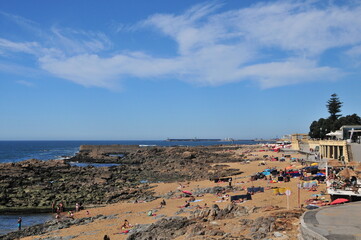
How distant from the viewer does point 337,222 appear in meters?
11.7

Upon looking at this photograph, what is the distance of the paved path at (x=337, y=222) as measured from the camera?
33.3ft

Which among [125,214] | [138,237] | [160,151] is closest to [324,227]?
[138,237]

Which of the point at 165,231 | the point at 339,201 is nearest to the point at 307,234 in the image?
the point at 165,231

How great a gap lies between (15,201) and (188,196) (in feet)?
54.7

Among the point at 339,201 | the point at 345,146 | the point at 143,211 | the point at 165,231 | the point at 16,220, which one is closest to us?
the point at 165,231

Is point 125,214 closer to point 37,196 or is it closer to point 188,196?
point 188,196

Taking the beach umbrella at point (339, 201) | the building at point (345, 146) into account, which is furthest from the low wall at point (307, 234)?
the building at point (345, 146)

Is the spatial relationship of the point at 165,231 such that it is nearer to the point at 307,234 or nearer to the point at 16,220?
the point at 307,234

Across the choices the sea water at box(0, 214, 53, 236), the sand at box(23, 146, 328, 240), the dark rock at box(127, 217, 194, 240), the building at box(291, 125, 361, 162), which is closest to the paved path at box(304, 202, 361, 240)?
the sand at box(23, 146, 328, 240)

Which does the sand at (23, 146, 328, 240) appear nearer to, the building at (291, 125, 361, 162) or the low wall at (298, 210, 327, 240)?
the low wall at (298, 210, 327, 240)

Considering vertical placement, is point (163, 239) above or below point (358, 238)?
below

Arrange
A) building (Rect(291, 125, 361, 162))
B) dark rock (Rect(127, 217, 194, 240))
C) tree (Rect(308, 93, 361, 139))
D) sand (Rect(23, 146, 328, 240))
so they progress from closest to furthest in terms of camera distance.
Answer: dark rock (Rect(127, 217, 194, 240))
sand (Rect(23, 146, 328, 240))
building (Rect(291, 125, 361, 162))
tree (Rect(308, 93, 361, 139))

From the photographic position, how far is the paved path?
10.1m

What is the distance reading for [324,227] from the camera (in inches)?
433
